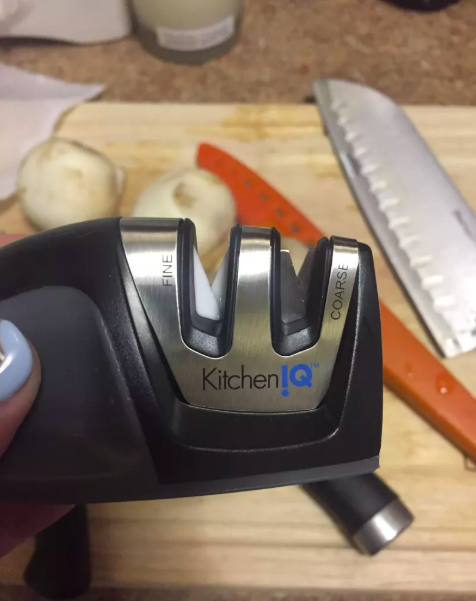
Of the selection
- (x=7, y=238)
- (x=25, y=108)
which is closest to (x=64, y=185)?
(x=7, y=238)

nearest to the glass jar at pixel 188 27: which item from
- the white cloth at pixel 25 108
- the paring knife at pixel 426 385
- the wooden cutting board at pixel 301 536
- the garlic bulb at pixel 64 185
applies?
the white cloth at pixel 25 108

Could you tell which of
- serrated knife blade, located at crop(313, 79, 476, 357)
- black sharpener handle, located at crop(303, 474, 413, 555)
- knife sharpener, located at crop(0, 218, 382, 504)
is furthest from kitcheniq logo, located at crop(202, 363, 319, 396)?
serrated knife blade, located at crop(313, 79, 476, 357)

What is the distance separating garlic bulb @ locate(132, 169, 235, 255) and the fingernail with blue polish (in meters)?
0.30

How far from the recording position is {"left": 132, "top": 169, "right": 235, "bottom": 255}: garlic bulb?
0.59 metres

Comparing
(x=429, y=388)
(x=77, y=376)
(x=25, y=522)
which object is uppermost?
(x=77, y=376)

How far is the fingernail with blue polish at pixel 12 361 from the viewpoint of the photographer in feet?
0.99

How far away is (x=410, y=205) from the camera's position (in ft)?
2.14

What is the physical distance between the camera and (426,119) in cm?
73

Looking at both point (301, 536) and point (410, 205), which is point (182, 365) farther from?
point (410, 205)

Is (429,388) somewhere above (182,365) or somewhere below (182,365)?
below

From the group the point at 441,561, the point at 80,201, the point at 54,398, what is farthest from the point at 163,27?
the point at 441,561

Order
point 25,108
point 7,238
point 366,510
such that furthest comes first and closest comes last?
point 25,108 < point 7,238 < point 366,510

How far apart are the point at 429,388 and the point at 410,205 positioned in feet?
0.73

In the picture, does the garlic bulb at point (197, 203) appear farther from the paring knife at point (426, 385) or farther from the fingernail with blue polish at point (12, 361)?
the fingernail with blue polish at point (12, 361)
